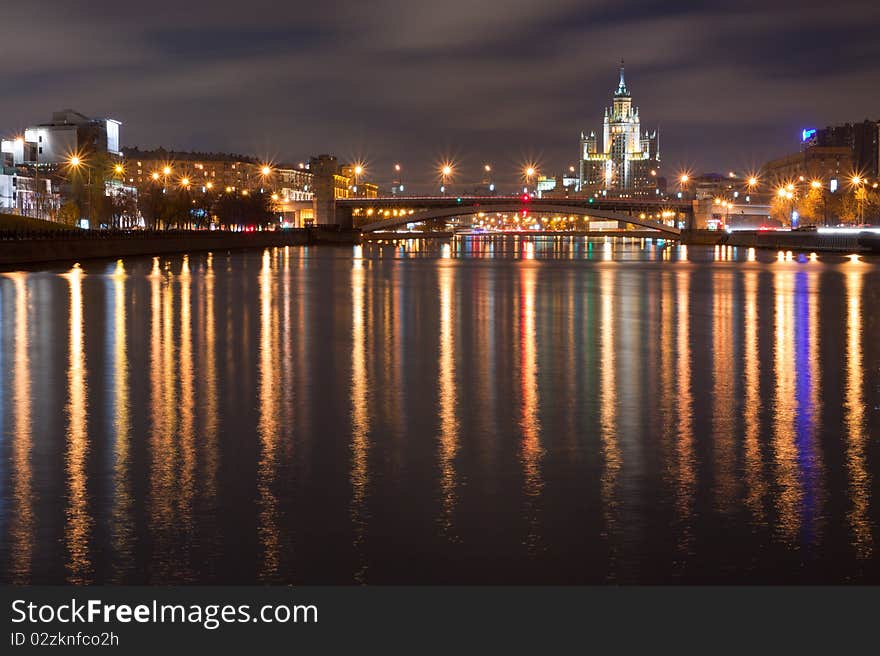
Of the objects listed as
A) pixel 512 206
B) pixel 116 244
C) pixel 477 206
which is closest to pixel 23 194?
pixel 477 206

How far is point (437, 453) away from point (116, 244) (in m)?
55.3

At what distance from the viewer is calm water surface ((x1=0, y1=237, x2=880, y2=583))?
6.71 metres

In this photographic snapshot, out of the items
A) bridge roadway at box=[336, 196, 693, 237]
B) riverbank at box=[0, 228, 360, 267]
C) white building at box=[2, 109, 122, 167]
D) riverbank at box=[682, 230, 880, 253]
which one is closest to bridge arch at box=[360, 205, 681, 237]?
bridge roadway at box=[336, 196, 693, 237]

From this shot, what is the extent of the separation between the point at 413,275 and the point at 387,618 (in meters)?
38.6

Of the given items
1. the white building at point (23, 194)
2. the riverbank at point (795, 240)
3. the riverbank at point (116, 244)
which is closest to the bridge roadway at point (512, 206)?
the riverbank at point (795, 240)

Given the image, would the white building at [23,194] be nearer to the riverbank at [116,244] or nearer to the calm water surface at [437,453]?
the riverbank at [116,244]

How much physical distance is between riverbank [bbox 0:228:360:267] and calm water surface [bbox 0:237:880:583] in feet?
98.3

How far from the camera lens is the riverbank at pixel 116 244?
49844 mm

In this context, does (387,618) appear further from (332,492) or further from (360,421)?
(360,421)

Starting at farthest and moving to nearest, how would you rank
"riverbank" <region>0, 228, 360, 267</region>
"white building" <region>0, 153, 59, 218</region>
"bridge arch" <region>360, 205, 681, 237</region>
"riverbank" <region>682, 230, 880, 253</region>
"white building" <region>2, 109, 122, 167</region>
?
"white building" <region>2, 109, 122, 167</region> → "bridge arch" <region>360, 205, 681, 237</region> → "white building" <region>0, 153, 59, 218</region> → "riverbank" <region>682, 230, 880, 253</region> → "riverbank" <region>0, 228, 360, 267</region>

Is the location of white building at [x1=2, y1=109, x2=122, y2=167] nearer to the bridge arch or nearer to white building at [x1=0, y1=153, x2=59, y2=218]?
white building at [x1=0, y1=153, x2=59, y2=218]

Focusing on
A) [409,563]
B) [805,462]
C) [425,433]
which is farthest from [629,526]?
[425,433]

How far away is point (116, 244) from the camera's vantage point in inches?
2451

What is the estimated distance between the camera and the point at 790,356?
16734 mm
